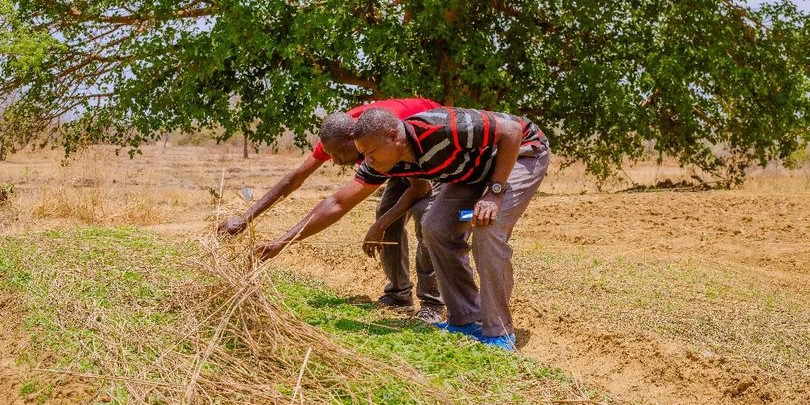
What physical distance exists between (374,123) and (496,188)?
0.83 metres

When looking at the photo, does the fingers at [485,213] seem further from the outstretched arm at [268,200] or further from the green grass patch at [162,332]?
the outstretched arm at [268,200]

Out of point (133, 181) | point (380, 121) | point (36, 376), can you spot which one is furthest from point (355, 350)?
point (133, 181)

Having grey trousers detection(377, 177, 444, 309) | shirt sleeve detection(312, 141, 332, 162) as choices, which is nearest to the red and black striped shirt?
shirt sleeve detection(312, 141, 332, 162)

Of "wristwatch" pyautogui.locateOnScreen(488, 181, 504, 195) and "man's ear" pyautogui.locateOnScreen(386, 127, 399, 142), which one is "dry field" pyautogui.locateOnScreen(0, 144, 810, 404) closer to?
"man's ear" pyautogui.locateOnScreen(386, 127, 399, 142)

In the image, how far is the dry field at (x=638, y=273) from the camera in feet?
18.4

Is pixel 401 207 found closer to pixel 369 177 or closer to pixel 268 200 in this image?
pixel 369 177

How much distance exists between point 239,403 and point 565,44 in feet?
38.6

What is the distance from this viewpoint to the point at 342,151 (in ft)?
18.2

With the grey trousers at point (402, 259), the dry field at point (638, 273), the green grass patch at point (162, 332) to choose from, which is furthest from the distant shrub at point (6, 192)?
the grey trousers at point (402, 259)

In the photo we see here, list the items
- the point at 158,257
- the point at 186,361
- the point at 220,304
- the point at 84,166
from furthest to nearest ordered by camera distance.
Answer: the point at 84,166 < the point at 158,257 < the point at 220,304 < the point at 186,361

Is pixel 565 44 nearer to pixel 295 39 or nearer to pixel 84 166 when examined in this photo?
pixel 295 39

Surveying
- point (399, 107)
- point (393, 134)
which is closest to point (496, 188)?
point (393, 134)

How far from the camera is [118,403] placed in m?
4.15

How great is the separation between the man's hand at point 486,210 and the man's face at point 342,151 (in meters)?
0.79
